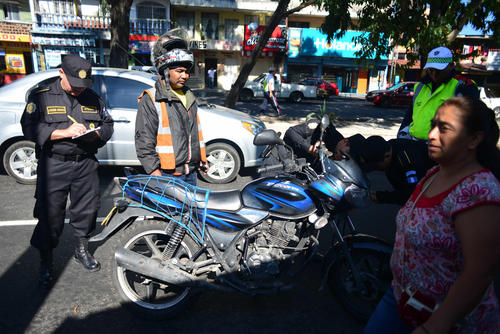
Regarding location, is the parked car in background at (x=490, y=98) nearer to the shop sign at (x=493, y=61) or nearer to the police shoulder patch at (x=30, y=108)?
the shop sign at (x=493, y=61)

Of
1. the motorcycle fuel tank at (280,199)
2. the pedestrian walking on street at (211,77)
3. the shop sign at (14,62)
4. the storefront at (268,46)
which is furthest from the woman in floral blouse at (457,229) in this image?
the shop sign at (14,62)

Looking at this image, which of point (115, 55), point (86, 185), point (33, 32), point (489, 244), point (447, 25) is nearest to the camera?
point (489, 244)

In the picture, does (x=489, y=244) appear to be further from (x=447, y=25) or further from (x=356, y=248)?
(x=447, y=25)

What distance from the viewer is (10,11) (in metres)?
28.7

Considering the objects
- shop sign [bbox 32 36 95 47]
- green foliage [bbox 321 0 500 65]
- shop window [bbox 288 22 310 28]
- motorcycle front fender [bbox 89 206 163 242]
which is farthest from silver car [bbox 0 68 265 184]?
shop window [bbox 288 22 310 28]

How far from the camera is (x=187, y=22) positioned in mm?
31812

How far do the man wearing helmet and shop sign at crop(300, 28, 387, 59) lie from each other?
30505mm

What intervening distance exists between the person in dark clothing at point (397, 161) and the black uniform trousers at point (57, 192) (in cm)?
229

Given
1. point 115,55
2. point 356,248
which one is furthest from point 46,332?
point 115,55

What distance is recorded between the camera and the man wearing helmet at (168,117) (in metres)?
3.04

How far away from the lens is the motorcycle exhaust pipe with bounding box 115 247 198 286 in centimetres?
268

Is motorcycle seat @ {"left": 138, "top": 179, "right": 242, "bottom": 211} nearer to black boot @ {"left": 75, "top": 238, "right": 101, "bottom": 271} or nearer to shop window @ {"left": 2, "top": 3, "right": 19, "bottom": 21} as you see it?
black boot @ {"left": 75, "top": 238, "right": 101, "bottom": 271}

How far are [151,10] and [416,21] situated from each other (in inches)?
1021

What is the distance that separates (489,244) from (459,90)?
2.63 metres
